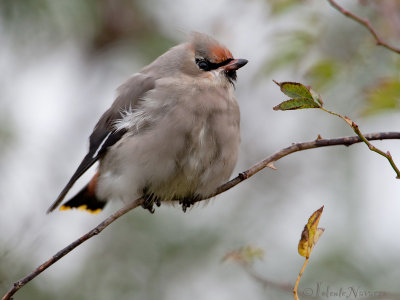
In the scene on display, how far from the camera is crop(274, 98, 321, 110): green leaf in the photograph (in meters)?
2.72

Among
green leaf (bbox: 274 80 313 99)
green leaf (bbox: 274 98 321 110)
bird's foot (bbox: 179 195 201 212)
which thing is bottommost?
green leaf (bbox: 274 98 321 110)

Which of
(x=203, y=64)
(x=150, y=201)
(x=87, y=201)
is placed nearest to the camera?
(x=150, y=201)

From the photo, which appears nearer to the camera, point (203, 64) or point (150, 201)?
point (150, 201)

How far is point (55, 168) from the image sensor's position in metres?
6.35

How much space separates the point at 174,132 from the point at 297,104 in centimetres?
170

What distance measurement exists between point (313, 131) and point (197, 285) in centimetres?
201

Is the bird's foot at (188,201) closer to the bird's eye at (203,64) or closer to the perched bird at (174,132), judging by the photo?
the perched bird at (174,132)

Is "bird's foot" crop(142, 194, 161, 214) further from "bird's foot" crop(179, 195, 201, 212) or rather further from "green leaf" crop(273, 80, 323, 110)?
"green leaf" crop(273, 80, 323, 110)

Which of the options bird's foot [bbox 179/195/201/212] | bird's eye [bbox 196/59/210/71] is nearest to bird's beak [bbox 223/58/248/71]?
bird's eye [bbox 196/59/210/71]

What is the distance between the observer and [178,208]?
238 inches

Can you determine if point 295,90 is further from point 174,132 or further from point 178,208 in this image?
point 178,208

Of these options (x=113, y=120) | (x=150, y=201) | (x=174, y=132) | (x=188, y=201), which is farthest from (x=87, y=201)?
(x=174, y=132)

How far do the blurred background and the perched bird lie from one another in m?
0.37

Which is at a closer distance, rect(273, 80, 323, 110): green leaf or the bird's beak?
rect(273, 80, 323, 110): green leaf
